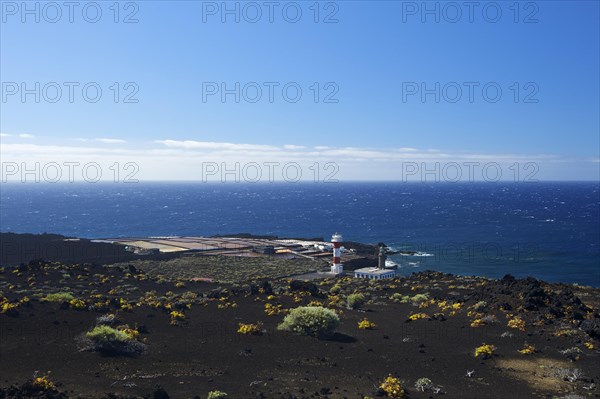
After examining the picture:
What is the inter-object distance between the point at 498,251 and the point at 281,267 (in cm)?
5833

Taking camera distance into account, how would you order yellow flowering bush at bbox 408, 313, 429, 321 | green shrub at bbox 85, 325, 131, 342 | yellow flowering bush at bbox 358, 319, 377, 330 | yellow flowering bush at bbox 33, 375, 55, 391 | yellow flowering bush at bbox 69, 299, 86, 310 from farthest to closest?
yellow flowering bush at bbox 408, 313, 429, 321
yellow flowering bush at bbox 69, 299, 86, 310
yellow flowering bush at bbox 358, 319, 377, 330
green shrub at bbox 85, 325, 131, 342
yellow flowering bush at bbox 33, 375, 55, 391

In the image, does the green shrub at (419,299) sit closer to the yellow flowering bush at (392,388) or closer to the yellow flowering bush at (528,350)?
the yellow flowering bush at (528,350)

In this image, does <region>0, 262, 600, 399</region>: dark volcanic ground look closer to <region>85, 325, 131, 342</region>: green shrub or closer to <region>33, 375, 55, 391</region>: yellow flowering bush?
<region>33, 375, 55, 391</region>: yellow flowering bush

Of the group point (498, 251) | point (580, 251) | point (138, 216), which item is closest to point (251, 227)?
point (138, 216)

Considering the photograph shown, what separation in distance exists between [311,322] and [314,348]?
6.48 ft

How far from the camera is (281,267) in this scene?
6681 centimetres

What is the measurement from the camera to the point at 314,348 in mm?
21484

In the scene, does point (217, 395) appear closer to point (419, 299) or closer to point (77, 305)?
point (77, 305)

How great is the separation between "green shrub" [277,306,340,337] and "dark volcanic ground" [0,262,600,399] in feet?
1.63

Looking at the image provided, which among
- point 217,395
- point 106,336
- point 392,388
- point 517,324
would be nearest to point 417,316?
point 517,324

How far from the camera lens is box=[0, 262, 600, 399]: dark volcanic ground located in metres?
16.9

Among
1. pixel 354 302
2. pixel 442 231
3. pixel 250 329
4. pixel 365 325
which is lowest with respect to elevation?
pixel 442 231

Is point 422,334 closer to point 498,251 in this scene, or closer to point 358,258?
point 358,258

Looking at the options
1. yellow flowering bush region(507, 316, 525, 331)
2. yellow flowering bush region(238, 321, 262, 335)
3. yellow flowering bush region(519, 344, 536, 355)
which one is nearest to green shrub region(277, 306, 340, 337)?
yellow flowering bush region(238, 321, 262, 335)
